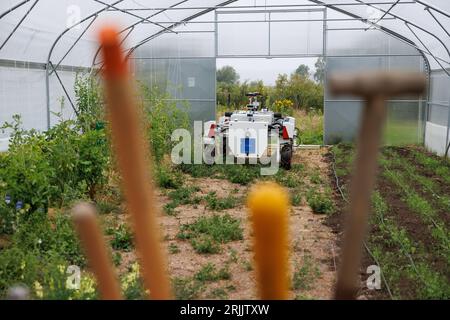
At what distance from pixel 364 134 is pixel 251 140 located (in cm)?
853

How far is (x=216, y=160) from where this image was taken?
1002 cm

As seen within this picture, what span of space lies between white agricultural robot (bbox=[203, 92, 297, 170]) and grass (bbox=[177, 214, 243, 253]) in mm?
3192

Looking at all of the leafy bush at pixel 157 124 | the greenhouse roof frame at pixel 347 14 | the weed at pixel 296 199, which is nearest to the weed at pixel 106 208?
the leafy bush at pixel 157 124

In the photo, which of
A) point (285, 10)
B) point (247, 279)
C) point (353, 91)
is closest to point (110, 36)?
point (353, 91)

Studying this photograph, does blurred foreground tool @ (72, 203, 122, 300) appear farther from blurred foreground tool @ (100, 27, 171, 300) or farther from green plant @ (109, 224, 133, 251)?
green plant @ (109, 224, 133, 251)

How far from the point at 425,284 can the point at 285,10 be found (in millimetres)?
10209

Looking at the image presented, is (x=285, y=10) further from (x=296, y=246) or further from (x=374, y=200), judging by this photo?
(x=296, y=246)

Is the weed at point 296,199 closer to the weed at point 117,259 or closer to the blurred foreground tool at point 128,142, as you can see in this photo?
the weed at point 117,259

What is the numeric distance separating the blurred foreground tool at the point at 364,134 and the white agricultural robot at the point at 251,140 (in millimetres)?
8435

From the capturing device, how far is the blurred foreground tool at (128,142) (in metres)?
0.60

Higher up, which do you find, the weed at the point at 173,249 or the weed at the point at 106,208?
the weed at the point at 106,208

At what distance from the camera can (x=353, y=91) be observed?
58 cm

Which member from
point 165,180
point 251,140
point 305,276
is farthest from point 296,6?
point 305,276

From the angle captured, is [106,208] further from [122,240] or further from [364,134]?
[364,134]
